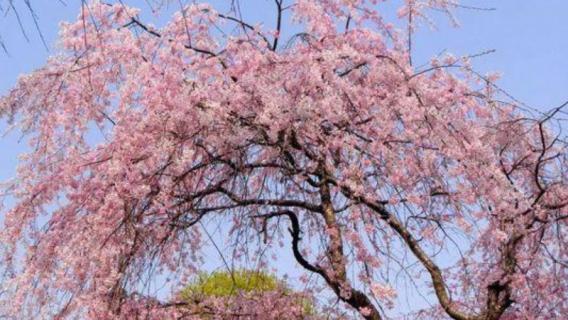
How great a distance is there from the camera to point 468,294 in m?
7.75

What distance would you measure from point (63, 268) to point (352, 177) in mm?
2419

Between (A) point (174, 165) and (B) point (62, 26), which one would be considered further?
(B) point (62, 26)

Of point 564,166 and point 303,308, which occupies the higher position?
point 564,166

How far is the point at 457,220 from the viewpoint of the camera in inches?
261

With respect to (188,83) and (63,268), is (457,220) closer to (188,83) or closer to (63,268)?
(188,83)

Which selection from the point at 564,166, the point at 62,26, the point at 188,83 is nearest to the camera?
the point at 188,83

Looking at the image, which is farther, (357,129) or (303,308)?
(303,308)

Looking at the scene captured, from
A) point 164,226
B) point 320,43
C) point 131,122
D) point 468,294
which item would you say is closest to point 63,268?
point 164,226

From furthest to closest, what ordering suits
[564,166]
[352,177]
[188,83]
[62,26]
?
[62,26]
[564,166]
[188,83]
[352,177]

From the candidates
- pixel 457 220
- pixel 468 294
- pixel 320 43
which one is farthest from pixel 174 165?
pixel 468 294

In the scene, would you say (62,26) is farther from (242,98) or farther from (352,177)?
(352,177)

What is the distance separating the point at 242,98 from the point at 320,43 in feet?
3.41

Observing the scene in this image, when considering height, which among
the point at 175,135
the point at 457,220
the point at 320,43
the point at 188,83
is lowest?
the point at 457,220

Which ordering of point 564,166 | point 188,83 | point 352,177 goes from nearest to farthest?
1. point 352,177
2. point 188,83
3. point 564,166
